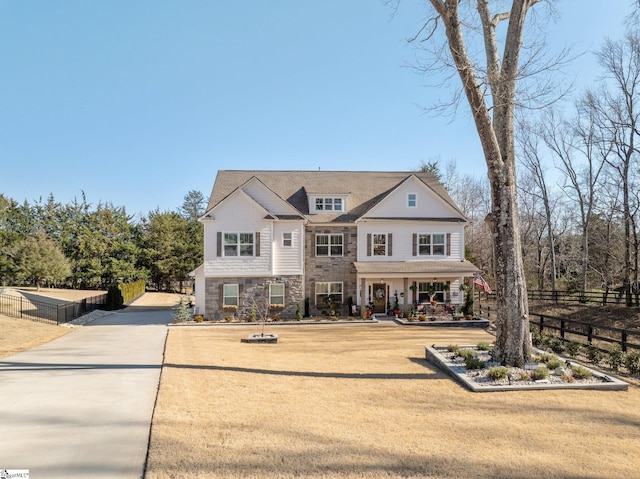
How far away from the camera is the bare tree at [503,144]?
9766 mm

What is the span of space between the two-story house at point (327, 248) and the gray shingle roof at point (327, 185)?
0.11m

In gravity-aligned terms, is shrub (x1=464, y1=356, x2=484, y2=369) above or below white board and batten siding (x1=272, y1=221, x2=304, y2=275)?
below

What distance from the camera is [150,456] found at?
5.02 m

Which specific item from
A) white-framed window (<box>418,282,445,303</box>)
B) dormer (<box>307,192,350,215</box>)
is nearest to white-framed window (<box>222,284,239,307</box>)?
dormer (<box>307,192,350,215</box>)

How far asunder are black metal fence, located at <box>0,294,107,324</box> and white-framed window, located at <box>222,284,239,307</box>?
8.47 metres

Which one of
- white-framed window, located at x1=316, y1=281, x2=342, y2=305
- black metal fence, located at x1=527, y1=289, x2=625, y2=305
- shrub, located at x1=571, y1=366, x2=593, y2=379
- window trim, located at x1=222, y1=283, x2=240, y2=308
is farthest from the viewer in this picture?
black metal fence, located at x1=527, y1=289, x2=625, y2=305

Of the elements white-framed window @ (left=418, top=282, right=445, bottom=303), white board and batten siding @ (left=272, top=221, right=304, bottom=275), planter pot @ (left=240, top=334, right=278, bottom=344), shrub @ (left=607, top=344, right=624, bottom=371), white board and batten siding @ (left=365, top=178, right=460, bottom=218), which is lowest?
planter pot @ (left=240, top=334, right=278, bottom=344)

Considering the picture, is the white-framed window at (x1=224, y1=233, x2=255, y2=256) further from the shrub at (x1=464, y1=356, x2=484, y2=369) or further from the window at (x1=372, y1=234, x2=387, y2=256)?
the shrub at (x1=464, y1=356, x2=484, y2=369)

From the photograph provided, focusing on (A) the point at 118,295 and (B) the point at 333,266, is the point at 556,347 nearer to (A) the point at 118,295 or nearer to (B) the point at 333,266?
(B) the point at 333,266

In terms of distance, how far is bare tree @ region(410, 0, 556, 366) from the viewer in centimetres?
977

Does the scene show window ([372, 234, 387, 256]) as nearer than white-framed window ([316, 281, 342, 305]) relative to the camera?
No

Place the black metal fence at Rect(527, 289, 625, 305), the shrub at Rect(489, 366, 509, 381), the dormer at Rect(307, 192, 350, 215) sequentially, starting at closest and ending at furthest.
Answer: the shrub at Rect(489, 366, 509, 381), the dormer at Rect(307, 192, 350, 215), the black metal fence at Rect(527, 289, 625, 305)

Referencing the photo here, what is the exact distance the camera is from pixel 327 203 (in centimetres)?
2392

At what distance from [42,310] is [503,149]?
25115 mm
